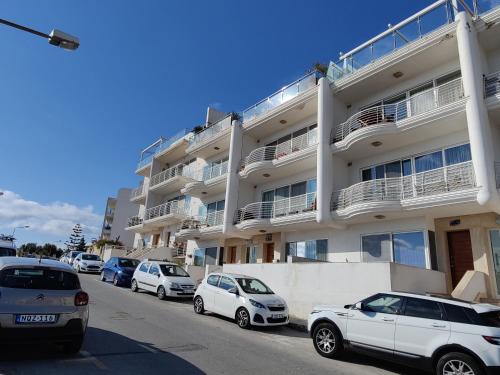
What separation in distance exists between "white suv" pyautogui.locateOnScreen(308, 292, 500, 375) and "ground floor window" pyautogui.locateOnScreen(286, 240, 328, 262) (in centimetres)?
985

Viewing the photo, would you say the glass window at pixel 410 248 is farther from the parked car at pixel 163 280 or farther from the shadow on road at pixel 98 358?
the shadow on road at pixel 98 358

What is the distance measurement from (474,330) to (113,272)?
1973cm

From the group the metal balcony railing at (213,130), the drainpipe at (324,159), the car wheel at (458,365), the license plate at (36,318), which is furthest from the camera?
the metal balcony railing at (213,130)

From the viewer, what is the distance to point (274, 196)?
22453 mm

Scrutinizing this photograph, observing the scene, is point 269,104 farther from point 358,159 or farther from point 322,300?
point 322,300

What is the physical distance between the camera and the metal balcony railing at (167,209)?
3114cm

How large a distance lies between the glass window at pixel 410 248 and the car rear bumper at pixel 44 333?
12952 mm

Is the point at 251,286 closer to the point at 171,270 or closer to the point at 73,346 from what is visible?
the point at 171,270

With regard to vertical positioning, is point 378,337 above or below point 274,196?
below

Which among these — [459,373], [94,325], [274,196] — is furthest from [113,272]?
[459,373]

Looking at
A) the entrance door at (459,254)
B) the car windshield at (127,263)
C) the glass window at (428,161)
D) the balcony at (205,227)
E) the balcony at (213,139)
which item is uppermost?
the balcony at (213,139)

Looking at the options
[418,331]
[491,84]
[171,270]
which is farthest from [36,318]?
[491,84]

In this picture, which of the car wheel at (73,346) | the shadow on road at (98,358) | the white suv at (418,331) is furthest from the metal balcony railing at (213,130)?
the car wheel at (73,346)

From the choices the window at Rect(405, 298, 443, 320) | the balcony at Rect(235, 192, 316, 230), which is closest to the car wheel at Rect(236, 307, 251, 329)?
the window at Rect(405, 298, 443, 320)
